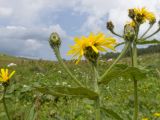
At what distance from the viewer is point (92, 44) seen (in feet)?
6.41

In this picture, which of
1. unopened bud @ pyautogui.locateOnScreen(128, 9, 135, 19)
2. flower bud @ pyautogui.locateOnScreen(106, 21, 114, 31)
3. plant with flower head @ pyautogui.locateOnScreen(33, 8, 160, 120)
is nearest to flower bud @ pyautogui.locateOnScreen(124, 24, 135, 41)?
plant with flower head @ pyautogui.locateOnScreen(33, 8, 160, 120)

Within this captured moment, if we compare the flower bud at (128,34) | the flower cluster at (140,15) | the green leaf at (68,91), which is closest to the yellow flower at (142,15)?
the flower cluster at (140,15)

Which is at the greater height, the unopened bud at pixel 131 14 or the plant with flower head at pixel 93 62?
the unopened bud at pixel 131 14

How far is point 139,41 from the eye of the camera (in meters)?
2.82

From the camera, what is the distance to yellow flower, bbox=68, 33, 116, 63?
193cm

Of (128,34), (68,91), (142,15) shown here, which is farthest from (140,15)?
(68,91)

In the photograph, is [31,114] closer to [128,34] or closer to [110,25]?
[110,25]

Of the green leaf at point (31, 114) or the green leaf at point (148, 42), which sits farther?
the green leaf at point (148, 42)

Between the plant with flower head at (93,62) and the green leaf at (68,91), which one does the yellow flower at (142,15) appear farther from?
the green leaf at (68,91)

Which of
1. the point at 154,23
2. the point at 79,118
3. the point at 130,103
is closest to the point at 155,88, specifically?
the point at 130,103

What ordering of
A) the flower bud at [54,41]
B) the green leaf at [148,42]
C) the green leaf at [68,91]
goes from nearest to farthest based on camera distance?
the green leaf at [68,91] → the flower bud at [54,41] → the green leaf at [148,42]

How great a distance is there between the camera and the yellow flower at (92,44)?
1935 millimetres

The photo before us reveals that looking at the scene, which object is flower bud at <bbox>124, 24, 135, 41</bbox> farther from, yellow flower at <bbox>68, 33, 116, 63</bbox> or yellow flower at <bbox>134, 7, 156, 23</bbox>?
yellow flower at <bbox>134, 7, 156, 23</bbox>

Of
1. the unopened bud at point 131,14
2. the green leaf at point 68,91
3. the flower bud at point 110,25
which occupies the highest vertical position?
the unopened bud at point 131,14
